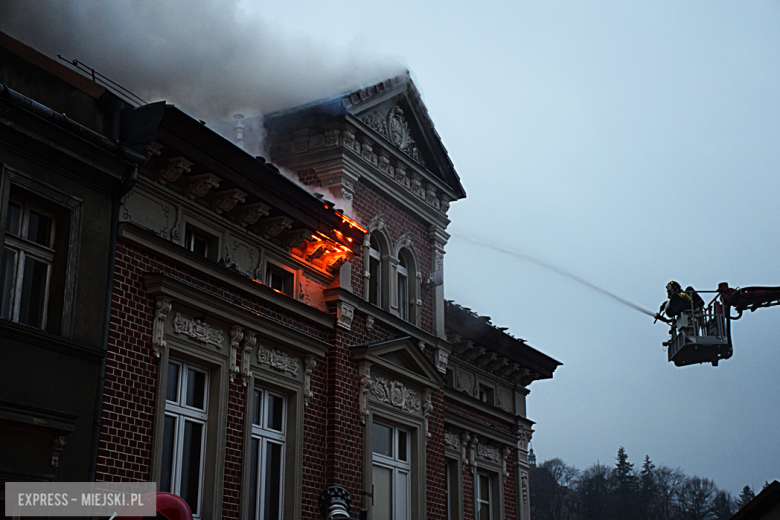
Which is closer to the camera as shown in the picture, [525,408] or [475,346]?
[475,346]

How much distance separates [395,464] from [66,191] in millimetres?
9205

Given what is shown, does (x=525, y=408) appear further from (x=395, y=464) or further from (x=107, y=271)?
(x=107, y=271)

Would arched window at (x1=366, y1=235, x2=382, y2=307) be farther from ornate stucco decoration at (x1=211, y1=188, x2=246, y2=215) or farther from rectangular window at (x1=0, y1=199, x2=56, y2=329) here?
rectangular window at (x1=0, y1=199, x2=56, y2=329)

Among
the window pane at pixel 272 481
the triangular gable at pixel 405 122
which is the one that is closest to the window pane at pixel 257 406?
the window pane at pixel 272 481

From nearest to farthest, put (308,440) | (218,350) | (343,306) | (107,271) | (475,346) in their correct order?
(107,271) < (218,350) < (308,440) < (343,306) < (475,346)

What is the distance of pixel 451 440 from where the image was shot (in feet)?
72.8

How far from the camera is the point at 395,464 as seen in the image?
18531 mm

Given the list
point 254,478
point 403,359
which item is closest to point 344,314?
point 403,359

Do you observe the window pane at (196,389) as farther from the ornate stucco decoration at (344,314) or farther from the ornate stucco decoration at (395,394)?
the ornate stucco decoration at (395,394)

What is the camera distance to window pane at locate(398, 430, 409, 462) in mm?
18906

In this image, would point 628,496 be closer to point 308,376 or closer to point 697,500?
point 697,500

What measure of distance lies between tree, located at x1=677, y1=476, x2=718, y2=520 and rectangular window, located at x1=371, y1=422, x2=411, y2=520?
263ft

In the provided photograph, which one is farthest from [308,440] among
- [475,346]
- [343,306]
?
[475,346]

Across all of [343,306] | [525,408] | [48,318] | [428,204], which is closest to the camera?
[48,318]
